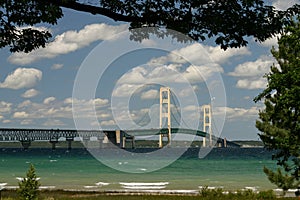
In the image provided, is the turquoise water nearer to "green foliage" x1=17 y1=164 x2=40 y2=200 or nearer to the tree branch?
"green foliage" x1=17 y1=164 x2=40 y2=200

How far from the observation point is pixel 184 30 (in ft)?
30.5

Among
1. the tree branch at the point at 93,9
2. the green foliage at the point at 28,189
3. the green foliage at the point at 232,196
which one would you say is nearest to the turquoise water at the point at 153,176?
the green foliage at the point at 232,196

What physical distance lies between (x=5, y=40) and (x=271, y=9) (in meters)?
5.17

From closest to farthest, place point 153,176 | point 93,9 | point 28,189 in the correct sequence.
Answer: point 93,9
point 28,189
point 153,176

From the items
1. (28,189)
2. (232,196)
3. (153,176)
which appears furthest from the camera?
(153,176)

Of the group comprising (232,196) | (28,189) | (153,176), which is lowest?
(153,176)

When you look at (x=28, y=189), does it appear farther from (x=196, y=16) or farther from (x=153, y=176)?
(x=153, y=176)

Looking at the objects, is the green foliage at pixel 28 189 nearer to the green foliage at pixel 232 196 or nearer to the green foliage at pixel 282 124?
the green foliage at pixel 282 124

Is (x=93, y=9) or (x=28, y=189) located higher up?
(x=93, y=9)

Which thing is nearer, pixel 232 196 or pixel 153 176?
pixel 232 196

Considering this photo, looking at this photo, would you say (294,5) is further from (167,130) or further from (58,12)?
(167,130)

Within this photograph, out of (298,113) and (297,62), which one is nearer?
(298,113)

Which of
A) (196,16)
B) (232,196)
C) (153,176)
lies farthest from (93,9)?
(153,176)

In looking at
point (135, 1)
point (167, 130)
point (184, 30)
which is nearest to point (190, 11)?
point (184, 30)
